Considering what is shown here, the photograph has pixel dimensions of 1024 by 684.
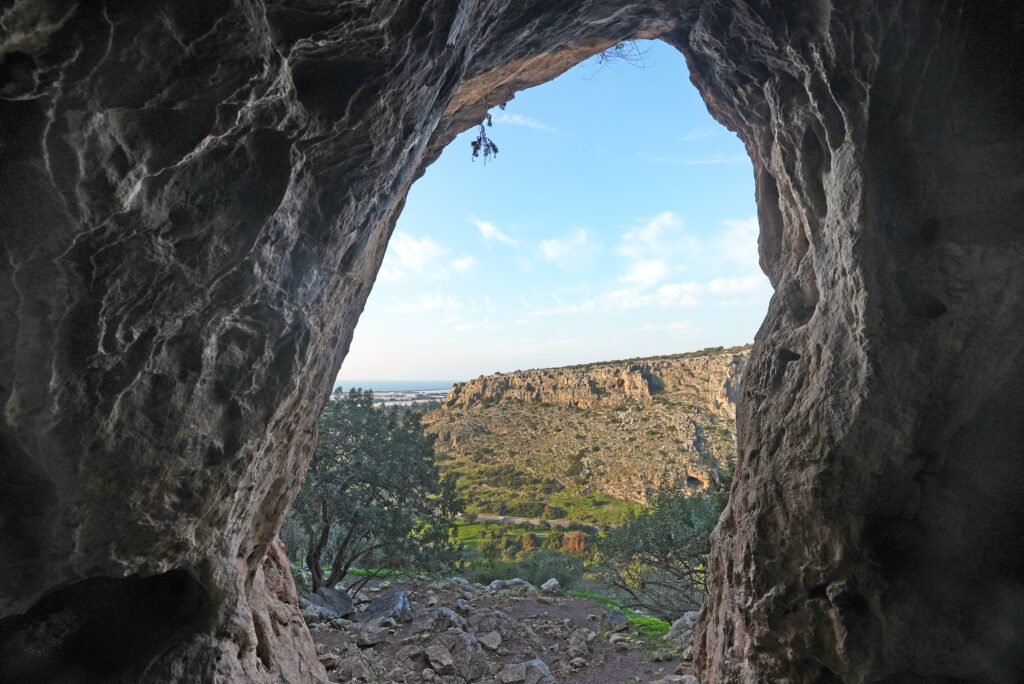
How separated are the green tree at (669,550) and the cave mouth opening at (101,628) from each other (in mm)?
14033

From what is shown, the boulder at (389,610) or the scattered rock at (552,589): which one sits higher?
the boulder at (389,610)

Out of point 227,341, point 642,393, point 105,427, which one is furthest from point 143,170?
point 642,393

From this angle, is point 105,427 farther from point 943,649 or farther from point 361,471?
point 361,471

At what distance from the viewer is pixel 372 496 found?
14.8 meters

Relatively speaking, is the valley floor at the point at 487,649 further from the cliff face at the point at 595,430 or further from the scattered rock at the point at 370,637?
the cliff face at the point at 595,430

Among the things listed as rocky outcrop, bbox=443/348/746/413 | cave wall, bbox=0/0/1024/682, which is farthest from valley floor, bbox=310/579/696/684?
rocky outcrop, bbox=443/348/746/413

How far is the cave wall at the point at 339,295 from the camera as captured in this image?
2.48 metres

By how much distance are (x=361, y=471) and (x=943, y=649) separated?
13.9m

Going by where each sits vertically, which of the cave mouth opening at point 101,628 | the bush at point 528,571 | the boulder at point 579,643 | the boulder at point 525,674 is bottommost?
the bush at point 528,571

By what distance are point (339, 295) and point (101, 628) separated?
3891 mm

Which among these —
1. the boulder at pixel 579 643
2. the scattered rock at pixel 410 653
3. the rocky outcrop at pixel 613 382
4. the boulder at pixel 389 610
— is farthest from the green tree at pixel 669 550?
the rocky outcrop at pixel 613 382

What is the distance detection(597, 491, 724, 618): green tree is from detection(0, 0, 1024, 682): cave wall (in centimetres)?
1093

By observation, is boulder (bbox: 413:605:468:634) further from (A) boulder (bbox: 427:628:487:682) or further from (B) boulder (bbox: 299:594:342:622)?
(B) boulder (bbox: 299:594:342:622)

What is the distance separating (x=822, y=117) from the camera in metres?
4.41
